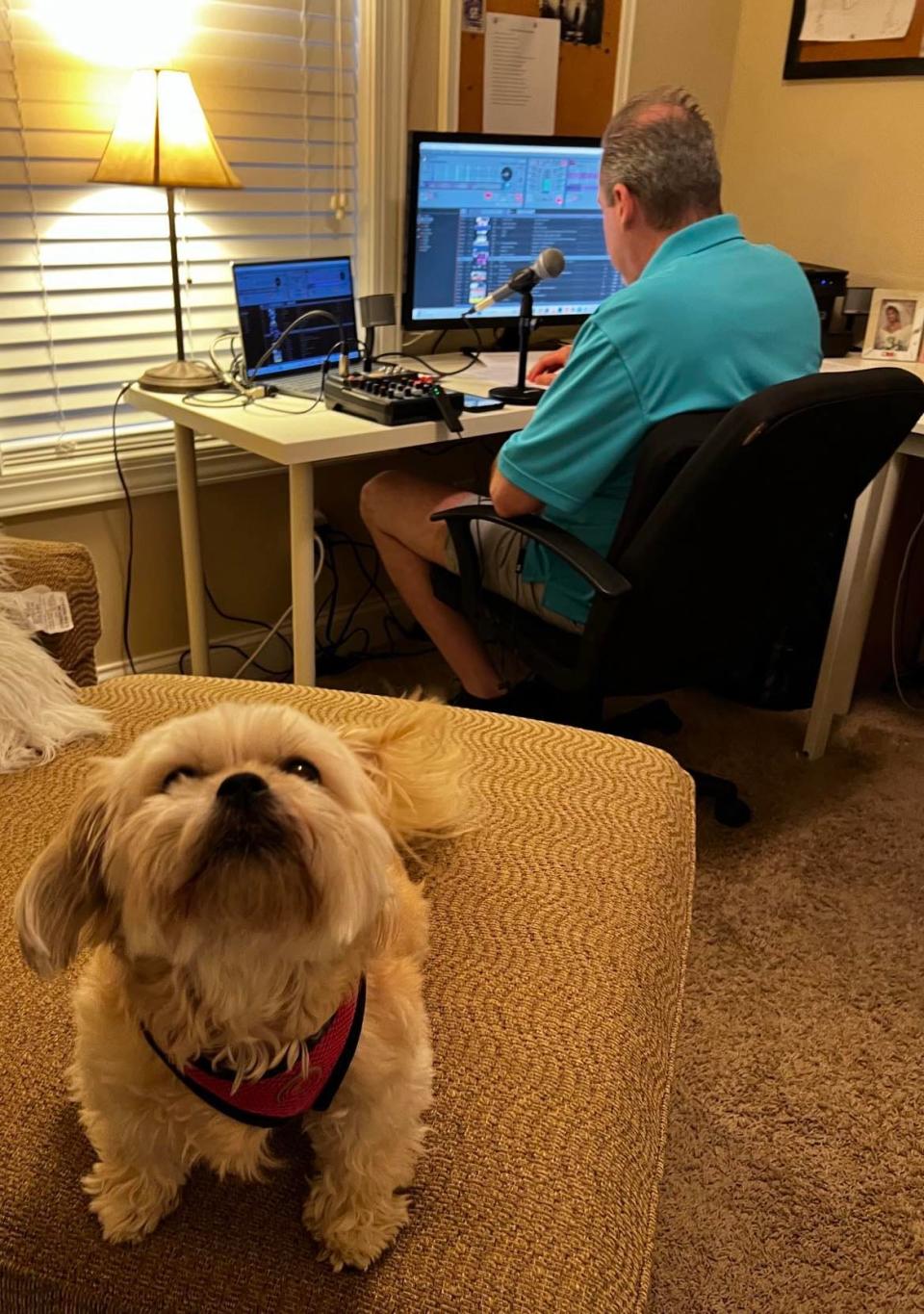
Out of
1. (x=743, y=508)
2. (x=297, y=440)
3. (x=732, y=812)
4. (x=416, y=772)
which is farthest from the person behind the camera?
(x=732, y=812)

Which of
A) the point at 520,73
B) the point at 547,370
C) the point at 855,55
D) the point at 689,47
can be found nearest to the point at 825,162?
the point at 855,55

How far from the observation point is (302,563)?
184 centimetres

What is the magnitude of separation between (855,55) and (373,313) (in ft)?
5.15

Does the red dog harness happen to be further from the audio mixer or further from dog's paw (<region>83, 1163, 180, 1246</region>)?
the audio mixer

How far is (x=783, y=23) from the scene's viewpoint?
9.37ft

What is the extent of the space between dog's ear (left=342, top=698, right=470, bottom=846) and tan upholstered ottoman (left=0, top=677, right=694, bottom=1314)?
0.05 meters

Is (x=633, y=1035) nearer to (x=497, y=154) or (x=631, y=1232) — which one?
(x=631, y=1232)

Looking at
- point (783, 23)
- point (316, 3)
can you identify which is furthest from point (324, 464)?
point (783, 23)

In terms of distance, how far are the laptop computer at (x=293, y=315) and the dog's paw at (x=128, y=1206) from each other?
1.60 meters

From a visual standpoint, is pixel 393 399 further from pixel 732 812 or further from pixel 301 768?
pixel 301 768

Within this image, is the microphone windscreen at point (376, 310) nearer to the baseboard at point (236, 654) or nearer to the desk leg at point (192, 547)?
the desk leg at point (192, 547)

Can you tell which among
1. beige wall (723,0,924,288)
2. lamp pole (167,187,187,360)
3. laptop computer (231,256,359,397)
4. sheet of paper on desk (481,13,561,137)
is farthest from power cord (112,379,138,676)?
beige wall (723,0,924,288)

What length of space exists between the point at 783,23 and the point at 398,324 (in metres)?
1.49

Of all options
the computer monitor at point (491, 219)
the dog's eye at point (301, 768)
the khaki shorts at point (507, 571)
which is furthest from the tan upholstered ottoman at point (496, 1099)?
the computer monitor at point (491, 219)
